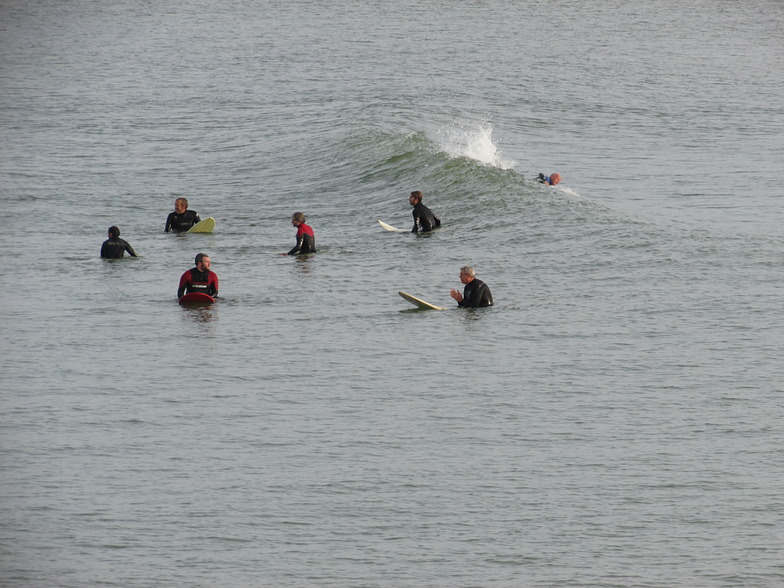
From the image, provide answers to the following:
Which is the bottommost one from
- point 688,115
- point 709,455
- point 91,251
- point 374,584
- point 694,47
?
point 374,584

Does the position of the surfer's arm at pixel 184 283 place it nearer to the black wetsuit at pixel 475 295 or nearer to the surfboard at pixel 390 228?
the black wetsuit at pixel 475 295

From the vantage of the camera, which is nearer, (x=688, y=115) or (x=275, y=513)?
(x=275, y=513)

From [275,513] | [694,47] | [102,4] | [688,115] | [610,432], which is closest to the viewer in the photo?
[275,513]

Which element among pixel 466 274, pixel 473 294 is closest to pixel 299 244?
pixel 473 294

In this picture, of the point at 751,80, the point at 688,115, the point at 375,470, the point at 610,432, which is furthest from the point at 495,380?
the point at 751,80

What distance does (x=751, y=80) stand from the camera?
7156 centimetres

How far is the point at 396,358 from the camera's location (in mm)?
23375

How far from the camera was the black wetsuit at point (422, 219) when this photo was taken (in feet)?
114

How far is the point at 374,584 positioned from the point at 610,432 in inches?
235

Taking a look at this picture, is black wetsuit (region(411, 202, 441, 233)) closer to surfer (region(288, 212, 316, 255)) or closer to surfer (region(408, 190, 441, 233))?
surfer (region(408, 190, 441, 233))

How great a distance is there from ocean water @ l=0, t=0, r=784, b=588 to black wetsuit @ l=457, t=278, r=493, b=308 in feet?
1.23

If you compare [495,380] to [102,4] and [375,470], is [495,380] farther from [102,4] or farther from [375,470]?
[102,4]

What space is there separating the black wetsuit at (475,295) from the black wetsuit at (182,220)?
1210cm

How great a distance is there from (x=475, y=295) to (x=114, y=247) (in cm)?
1063
